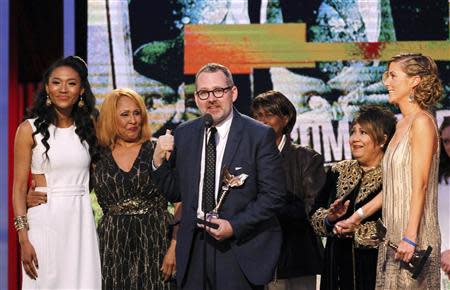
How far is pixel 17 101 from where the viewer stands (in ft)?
23.8

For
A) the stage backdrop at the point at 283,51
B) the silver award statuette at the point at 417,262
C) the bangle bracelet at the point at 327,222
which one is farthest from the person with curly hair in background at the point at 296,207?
the stage backdrop at the point at 283,51

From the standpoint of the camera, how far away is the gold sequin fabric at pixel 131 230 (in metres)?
4.91

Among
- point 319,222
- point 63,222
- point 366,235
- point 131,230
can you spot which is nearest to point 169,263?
point 131,230

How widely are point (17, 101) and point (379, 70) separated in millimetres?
2803

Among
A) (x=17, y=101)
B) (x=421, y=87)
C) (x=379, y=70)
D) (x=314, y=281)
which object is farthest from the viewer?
(x=17, y=101)

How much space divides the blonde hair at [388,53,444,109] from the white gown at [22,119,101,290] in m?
1.84

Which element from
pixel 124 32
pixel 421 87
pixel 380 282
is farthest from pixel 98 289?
pixel 124 32

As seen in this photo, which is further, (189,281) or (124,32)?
(124,32)

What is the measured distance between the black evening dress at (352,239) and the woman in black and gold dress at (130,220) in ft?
2.83

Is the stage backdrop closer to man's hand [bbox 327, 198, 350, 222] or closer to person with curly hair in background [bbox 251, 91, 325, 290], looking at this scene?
person with curly hair in background [bbox 251, 91, 325, 290]

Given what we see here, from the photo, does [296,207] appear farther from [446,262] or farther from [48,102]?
[48,102]

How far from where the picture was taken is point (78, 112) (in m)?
5.04

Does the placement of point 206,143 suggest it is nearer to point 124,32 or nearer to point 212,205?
point 212,205

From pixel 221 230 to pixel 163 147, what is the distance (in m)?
0.47
